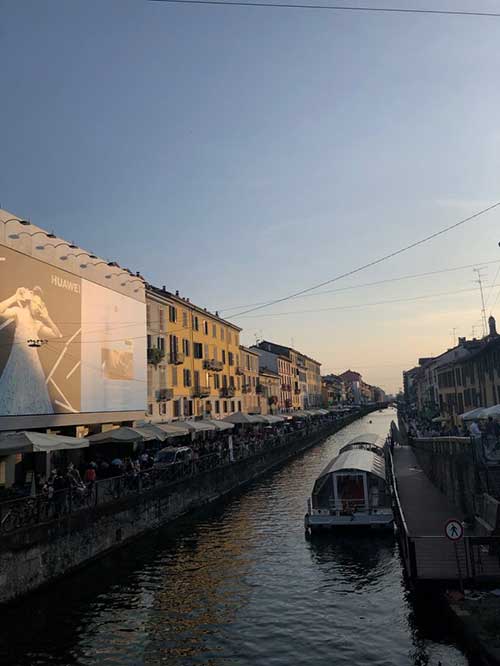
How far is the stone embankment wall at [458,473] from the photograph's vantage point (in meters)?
20.8

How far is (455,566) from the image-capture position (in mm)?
15820

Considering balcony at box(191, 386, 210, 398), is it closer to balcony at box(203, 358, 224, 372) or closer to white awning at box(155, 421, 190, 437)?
balcony at box(203, 358, 224, 372)

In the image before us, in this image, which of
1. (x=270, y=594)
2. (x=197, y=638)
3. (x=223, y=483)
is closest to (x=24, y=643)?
(x=197, y=638)

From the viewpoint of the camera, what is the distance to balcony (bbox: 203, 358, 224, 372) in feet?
180

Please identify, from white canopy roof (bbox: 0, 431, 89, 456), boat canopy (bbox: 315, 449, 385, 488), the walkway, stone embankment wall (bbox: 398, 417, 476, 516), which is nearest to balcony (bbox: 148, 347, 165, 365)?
boat canopy (bbox: 315, 449, 385, 488)

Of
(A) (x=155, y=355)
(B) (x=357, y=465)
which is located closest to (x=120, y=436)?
(B) (x=357, y=465)

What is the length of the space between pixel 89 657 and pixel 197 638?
2602mm

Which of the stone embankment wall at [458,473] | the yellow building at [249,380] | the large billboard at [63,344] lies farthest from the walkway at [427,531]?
the yellow building at [249,380]

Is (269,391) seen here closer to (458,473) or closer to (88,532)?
(458,473)

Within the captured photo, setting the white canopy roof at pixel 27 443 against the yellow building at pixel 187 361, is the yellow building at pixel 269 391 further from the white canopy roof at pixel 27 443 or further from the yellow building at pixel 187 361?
the white canopy roof at pixel 27 443

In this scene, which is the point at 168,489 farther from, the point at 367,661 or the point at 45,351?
the point at 367,661

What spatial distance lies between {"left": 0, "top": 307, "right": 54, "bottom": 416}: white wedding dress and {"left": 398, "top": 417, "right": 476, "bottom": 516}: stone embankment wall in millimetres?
18778

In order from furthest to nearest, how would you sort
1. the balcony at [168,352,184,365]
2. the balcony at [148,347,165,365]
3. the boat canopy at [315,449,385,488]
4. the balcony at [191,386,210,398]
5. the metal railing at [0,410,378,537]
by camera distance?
the balcony at [191,386,210,398] → the balcony at [168,352,184,365] → the balcony at [148,347,165,365] → the boat canopy at [315,449,385,488] → the metal railing at [0,410,378,537]

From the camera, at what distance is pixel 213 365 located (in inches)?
2213
